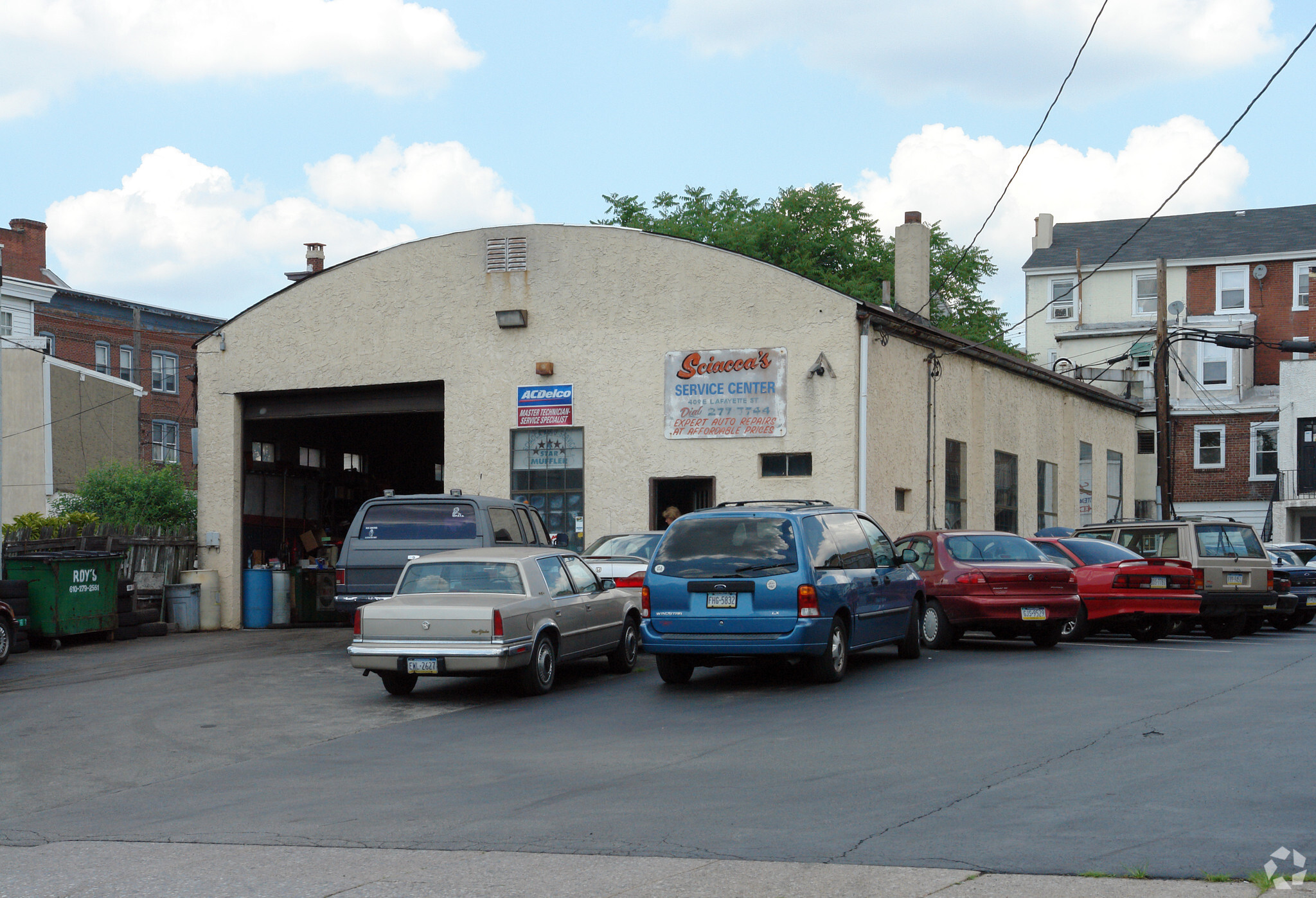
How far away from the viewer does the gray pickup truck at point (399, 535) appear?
17.7 meters

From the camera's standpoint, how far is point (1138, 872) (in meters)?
6.23

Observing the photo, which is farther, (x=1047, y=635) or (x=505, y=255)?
(x=505, y=255)

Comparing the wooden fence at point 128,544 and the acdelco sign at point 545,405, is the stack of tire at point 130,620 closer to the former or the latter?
the wooden fence at point 128,544

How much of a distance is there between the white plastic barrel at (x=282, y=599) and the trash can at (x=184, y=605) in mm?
1366

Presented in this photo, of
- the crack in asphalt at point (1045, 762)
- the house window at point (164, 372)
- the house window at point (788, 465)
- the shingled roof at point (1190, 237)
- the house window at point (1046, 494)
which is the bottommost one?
the crack in asphalt at point (1045, 762)

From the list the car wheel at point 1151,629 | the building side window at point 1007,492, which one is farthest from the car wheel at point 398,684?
the building side window at point 1007,492

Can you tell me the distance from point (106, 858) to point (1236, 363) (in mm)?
52562

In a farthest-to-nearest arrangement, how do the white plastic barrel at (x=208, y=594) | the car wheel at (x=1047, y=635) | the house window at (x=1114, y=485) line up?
the house window at (x=1114, y=485) → the white plastic barrel at (x=208, y=594) → the car wheel at (x=1047, y=635)

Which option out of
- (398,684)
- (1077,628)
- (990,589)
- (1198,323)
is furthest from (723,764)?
(1198,323)

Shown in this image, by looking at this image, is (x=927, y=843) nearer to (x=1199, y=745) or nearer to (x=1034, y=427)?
(x=1199, y=745)

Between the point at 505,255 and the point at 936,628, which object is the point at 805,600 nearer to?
the point at 936,628

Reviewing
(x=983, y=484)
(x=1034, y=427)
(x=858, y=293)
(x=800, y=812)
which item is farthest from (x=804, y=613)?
(x=858, y=293)

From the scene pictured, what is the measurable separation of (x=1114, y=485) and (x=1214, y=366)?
67.7 feet

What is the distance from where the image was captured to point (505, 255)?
24031 millimetres
